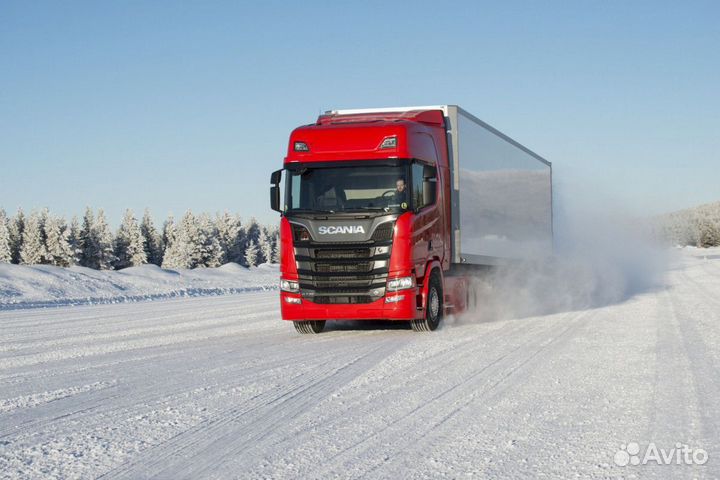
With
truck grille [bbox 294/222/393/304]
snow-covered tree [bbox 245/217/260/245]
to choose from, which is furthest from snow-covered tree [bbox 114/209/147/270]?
truck grille [bbox 294/222/393/304]

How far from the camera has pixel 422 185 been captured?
12688 mm

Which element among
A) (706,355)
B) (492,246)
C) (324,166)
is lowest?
(706,355)

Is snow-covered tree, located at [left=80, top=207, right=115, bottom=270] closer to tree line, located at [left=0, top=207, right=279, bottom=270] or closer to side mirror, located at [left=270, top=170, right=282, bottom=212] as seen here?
tree line, located at [left=0, top=207, right=279, bottom=270]

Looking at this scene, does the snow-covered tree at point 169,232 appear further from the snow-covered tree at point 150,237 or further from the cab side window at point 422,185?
the cab side window at point 422,185

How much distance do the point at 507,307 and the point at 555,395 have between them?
1139cm

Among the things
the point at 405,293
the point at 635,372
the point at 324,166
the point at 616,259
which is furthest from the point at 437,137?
the point at 616,259

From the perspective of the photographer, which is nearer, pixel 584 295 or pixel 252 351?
pixel 252 351

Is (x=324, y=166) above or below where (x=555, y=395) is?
above

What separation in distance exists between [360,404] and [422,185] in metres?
6.53

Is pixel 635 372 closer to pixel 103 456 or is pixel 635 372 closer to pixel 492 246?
pixel 103 456

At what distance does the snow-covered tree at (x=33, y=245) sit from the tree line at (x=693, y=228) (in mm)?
86713

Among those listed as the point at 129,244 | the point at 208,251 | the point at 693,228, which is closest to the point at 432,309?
the point at 208,251

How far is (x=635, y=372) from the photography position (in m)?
8.29

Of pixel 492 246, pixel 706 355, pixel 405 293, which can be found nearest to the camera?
pixel 706 355
